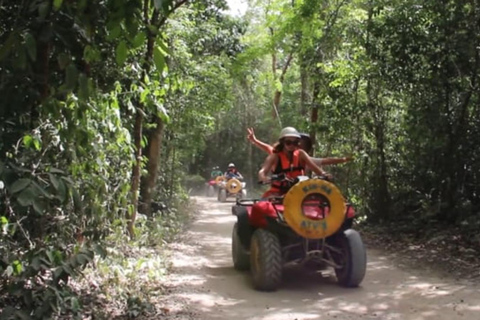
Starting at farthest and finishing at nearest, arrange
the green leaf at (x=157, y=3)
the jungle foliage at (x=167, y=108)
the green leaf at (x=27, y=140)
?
the green leaf at (x=27, y=140) < the jungle foliage at (x=167, y=108) < the green leaf at (x=157, y=3)

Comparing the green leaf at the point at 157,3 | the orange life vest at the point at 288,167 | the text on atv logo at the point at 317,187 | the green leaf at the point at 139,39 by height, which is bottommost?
the text on atv logo at the point at 317,187

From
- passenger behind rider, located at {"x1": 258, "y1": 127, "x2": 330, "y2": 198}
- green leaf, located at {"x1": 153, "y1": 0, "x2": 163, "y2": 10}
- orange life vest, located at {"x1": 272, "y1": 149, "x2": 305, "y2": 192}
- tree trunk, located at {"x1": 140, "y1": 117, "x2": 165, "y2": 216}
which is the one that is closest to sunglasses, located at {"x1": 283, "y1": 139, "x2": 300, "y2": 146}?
passenger behind rider, located at {"x1": 258, "y1": 127, "x2": 330, "y2": 198}

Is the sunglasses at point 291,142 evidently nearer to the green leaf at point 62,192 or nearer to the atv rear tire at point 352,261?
the atv rear tire at point 352,261

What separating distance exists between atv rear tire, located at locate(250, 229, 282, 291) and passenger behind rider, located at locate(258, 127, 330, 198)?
0.96 metres

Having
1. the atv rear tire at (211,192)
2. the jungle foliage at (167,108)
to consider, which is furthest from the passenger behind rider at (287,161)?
the atv rear tire at (211,192)

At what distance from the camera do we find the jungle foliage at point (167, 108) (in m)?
3.21

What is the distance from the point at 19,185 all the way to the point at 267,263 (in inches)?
138

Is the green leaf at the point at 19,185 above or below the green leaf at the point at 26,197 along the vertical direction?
above

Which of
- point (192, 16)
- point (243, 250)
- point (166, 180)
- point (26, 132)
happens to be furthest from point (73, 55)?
point (166, 180)

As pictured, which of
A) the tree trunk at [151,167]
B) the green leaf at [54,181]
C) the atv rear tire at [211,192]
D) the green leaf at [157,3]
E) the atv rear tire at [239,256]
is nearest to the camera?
the green leaf at [157,3]

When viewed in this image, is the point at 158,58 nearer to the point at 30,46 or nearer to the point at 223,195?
the point at 30,46

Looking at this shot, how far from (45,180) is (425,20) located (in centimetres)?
756

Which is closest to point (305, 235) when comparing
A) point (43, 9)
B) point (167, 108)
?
point (43, 9)

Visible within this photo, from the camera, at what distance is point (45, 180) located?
3.38m
